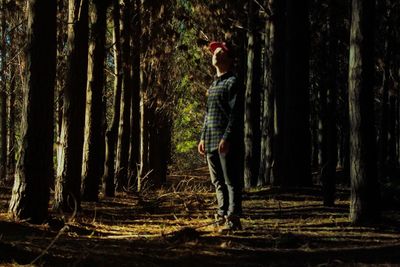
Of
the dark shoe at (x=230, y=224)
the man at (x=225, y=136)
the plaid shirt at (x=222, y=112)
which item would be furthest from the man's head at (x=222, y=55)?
the dark shoe at (x=230, y=224)

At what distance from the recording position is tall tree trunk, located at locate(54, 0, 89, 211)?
739 centimetres

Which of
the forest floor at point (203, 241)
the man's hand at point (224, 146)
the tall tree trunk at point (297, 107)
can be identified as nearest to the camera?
the forest floor at point (203, 241)

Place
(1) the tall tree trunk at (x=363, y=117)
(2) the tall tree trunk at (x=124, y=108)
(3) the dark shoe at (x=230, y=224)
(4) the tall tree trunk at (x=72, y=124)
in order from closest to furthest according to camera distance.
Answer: (3) the dark shoe at (x=230, y=224), (1) the tall tree trunk at (x=363, y=117), (4) the tall tree trunk at (x=72, y=124), (2) the tall tree trunk at (x=124, y=108)

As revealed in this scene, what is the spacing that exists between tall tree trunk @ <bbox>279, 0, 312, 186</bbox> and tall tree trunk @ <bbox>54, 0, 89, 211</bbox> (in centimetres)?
475

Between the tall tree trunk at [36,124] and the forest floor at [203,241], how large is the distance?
0.99 ft

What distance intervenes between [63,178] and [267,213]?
295 cm

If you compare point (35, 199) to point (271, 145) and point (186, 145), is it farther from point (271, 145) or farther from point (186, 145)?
point (186, 145)

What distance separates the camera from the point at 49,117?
6027 mm

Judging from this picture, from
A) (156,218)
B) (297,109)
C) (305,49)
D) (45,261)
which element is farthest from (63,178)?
(305,49)

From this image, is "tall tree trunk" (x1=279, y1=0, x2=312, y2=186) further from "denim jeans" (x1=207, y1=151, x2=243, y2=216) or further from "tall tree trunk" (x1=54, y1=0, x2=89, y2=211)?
"denim jeans" (x1=207, y1=151, x2=243, y2=216)

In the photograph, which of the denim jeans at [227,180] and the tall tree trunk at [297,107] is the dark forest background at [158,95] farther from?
the denim jeans at [227,180]

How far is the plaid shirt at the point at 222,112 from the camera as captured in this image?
18.5 feet

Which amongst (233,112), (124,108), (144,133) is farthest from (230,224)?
(144,133)

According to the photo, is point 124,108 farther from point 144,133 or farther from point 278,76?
point 144,133
